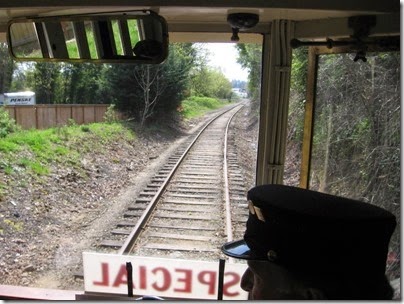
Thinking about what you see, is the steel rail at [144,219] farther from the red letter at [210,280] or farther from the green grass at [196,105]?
the red letter at [210,280]

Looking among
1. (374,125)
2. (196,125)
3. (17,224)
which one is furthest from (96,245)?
(196,125)

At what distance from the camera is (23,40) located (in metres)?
2.10

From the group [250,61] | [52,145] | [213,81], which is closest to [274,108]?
[250,61]

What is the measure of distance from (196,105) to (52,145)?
4.01 metres

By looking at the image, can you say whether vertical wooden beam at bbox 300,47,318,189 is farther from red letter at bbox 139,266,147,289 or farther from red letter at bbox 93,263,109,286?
red letter at bbox 93,263,109,286

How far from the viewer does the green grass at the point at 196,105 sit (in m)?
11.0

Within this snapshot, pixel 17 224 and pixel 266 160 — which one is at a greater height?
pixel 266 160

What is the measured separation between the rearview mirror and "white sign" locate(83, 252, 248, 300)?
4.21 ft

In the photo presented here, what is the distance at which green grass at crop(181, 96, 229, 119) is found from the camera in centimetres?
1098

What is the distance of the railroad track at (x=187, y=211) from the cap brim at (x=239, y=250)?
334 centimetres

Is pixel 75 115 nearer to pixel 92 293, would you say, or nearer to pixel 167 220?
pixel 167 220

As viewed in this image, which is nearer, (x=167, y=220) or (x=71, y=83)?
(x=167, y=220)

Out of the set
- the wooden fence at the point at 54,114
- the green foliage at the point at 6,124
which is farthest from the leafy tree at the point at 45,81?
the green foliage at the point at 6,124

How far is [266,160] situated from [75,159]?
28.4 ft
